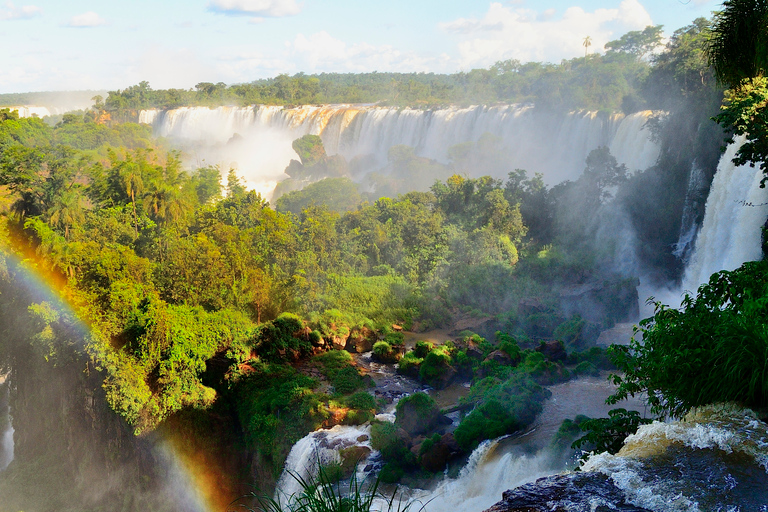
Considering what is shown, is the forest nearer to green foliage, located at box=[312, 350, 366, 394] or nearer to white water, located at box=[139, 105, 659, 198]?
green foliage, located at box=[312, 350, 366, 394]

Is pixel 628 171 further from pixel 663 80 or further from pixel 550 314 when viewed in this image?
pixel 550 314

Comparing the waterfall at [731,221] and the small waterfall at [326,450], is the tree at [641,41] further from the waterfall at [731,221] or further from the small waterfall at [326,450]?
the small waterfall at [326,450]

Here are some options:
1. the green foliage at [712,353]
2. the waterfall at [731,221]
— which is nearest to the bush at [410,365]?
the waterfall at [731,221]

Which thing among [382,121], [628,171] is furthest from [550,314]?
[382,121]

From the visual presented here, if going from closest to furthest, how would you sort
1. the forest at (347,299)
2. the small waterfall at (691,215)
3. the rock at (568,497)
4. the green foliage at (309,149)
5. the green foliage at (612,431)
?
the rock at (568,497) → the green foliage at (612,431) → the forest at (347,299) → the small waterfall at (691,215) → the green foliage at (309,149)

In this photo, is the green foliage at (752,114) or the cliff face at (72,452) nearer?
the green foliage at (752,114)

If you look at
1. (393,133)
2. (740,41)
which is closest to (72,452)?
(740,41)

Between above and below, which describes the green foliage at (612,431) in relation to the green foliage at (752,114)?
below

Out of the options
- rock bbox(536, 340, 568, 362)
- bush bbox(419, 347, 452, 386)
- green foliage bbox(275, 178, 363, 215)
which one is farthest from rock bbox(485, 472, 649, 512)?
green foliage bbox(275, 178, 363, 215)
